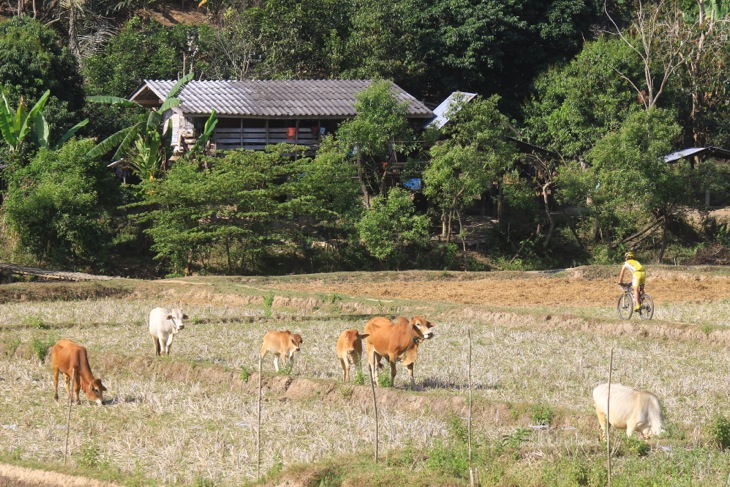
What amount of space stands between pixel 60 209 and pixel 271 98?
9039mm

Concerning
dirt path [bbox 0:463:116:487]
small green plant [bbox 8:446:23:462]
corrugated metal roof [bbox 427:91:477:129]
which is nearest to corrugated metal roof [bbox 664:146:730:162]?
Answer: corrugated metal roof [bbox 427:91:477:129]

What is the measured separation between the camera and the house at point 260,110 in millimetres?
36188

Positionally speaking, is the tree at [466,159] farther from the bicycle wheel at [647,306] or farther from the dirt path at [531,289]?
the bicycle wheel at [647,306]

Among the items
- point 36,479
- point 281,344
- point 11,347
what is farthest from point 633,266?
point 36,479

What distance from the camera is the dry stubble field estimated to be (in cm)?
1151

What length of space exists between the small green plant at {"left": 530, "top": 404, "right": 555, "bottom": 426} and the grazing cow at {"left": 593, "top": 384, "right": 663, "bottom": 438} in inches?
38.9

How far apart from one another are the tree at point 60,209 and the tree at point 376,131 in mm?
8119

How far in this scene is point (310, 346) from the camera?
18234mm

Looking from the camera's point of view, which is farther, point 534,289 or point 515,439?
point 534,289

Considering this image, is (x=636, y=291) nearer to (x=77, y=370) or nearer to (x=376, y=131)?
(x=77, y=370)

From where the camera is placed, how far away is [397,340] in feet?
47.6

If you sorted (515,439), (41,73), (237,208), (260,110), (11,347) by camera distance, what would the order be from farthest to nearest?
(41,73)
(260,110)
(237,208)
(11,347)
(515,439)

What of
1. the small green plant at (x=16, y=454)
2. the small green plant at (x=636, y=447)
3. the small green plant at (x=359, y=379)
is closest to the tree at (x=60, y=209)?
the small green plant at (x=359, y=379)

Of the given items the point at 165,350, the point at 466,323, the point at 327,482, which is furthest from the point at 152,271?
the point at 327,482
